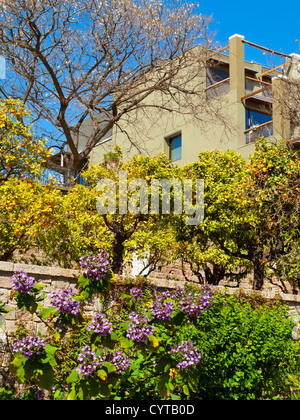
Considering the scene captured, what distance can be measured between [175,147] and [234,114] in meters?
4.07

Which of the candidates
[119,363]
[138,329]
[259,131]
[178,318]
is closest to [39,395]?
[119,363]

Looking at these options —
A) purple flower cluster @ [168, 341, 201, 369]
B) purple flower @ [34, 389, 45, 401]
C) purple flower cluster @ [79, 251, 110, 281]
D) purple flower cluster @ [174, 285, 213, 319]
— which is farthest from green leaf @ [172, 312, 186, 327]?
purple flower @ [34, 389, 45, 401]

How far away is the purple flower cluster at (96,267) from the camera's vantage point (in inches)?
225

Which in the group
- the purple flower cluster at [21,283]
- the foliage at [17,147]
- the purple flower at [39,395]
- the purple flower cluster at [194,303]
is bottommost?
the purple flower at [39,395]

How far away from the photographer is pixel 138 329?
549cm

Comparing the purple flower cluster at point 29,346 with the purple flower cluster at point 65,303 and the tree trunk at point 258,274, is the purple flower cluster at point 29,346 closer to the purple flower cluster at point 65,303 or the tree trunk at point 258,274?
the purple flower cluster at point 65,303

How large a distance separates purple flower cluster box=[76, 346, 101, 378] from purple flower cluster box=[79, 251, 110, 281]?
837mm

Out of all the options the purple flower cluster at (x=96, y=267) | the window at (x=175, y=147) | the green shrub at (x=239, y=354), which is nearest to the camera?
the purple flower cluster at (x=96, y=267)

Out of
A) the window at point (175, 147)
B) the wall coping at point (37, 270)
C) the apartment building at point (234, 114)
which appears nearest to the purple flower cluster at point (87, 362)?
the wall coping at point (37, 270)

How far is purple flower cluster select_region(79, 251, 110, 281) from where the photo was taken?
5715mm

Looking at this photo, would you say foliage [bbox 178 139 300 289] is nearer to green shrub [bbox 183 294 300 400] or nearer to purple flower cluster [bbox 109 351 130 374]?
green shrub [bbox 183 294 300 400]

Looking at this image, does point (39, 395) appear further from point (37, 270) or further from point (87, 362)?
point (37, 270)

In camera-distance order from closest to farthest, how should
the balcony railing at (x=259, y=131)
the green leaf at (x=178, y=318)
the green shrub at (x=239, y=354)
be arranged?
the green leaf at (x=178, y=318), the green shrub at (x=239, y=354), the balcony railing at (x=259, y=131)
